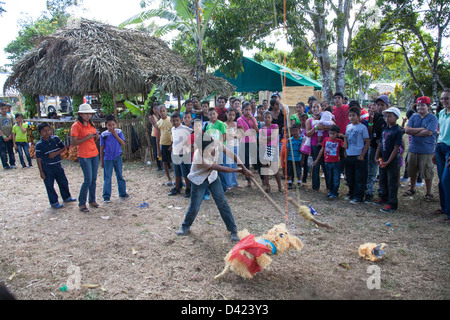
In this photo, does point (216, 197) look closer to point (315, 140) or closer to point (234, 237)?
point (234, 237)

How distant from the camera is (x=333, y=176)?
630 centimetres

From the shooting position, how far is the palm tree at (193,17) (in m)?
8.59

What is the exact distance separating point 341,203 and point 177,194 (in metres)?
3.35

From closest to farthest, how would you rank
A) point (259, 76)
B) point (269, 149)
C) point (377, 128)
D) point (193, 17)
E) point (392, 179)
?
point (392, 179), point (377, 128), point (269, 149), point (193, 17), point (259, 76)

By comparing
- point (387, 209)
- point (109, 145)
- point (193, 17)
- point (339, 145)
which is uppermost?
point (193, 17)

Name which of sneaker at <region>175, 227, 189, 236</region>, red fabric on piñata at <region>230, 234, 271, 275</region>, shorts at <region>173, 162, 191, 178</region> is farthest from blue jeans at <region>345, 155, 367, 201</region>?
red fabric on piñata at <region>230, 234, 271, 275</region>

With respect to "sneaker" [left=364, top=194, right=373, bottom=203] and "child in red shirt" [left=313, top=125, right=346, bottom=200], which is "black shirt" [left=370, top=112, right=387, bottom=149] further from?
"sneaker" [left=364, top=194, right=373, bottom=203]

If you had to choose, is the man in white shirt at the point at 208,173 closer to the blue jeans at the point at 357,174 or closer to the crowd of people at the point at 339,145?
the crowd of people at the point at 339,145

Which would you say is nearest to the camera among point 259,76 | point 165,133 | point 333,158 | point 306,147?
point 333,158

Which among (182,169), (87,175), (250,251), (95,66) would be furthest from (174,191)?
(95,66)

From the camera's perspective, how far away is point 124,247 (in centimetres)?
439

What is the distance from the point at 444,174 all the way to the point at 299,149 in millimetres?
2780

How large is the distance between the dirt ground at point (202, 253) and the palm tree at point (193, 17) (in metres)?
4.22

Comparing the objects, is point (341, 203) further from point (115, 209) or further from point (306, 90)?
point (306, 90)
